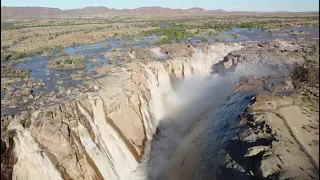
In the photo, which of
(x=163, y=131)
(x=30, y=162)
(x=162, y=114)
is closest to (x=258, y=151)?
(x=163, y=131)

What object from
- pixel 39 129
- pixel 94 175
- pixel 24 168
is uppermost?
pixel 39 129

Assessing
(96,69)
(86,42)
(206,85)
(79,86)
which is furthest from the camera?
(86,42)

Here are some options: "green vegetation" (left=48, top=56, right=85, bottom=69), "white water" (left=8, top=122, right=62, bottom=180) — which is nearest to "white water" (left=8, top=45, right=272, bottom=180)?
"white water" (left=8, top=122, right=62, bottom=180)

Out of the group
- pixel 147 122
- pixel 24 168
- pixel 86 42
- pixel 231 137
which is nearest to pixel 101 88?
pixel 147 122

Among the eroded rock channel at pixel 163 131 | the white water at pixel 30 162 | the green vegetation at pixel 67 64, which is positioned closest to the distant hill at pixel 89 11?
the green vegetation at pixel 67 64

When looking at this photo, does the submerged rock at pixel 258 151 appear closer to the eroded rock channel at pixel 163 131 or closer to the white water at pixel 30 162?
the eroded rock channel at pixel 163 131

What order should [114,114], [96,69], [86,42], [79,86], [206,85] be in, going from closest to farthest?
[114,114] < [79,86] < [96,69] < [206,85] < [86,42]

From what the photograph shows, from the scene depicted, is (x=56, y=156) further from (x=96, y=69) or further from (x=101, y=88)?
(x=96, y=69)

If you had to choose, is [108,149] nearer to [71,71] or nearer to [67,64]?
[71,71]
